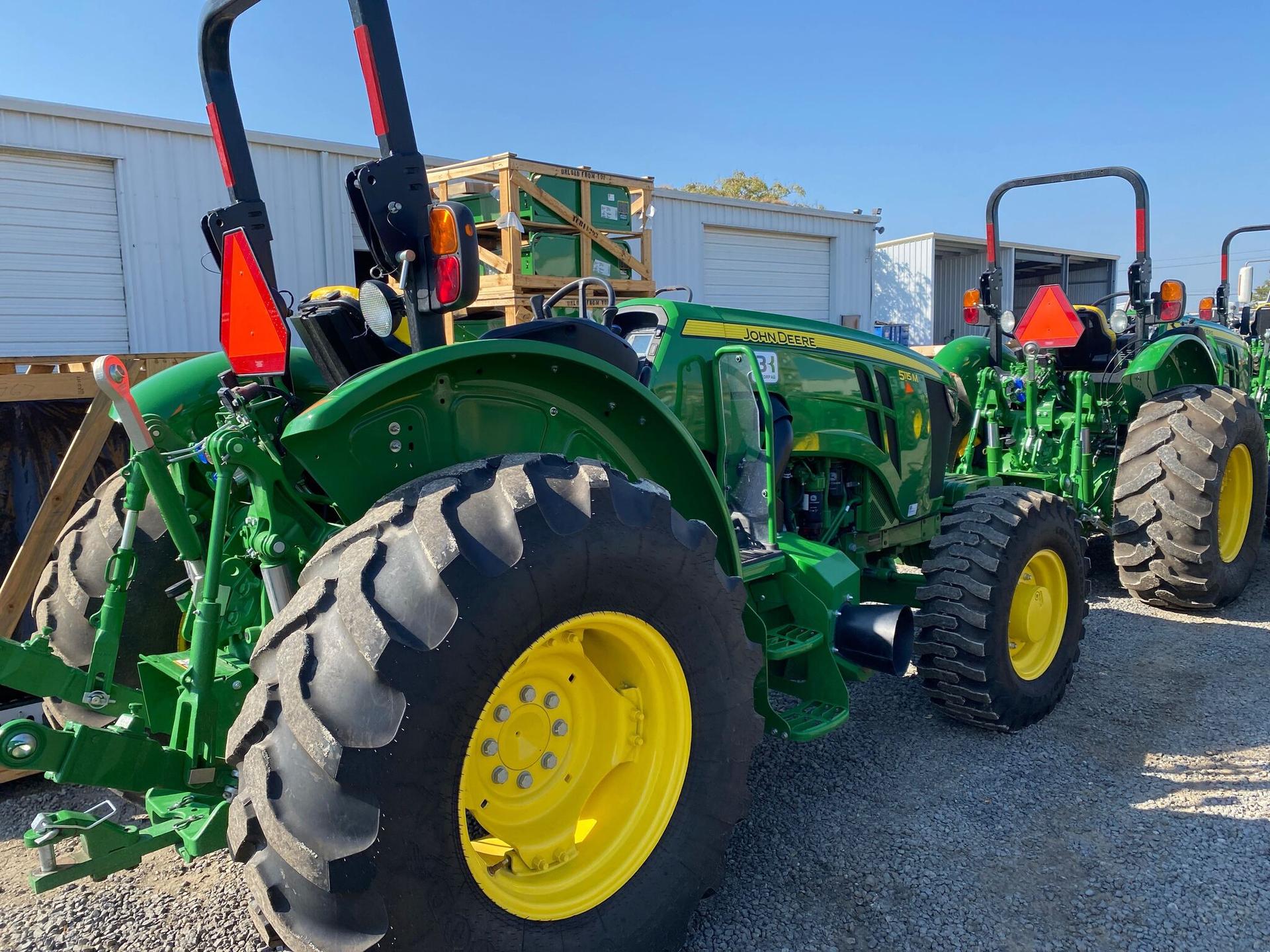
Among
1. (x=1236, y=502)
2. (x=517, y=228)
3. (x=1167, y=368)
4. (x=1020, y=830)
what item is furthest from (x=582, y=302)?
(x=1236, y=502)

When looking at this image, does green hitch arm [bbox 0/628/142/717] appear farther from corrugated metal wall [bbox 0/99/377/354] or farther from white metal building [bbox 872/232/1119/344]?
white metal building [bbox 872/232/1119/344]

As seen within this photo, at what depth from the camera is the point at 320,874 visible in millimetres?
1659

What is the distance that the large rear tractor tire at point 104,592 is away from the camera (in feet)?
9.05

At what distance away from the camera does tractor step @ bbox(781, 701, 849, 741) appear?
9.66 feet

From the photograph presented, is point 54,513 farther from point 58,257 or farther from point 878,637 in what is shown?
point 58,257

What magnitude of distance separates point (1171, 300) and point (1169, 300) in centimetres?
2

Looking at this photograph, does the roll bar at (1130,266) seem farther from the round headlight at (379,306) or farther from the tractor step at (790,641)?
the round headlight at (379,306)

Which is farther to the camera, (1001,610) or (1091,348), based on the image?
(1091,348)

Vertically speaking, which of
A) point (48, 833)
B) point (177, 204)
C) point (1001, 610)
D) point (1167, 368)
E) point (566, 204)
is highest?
point (177, 204)

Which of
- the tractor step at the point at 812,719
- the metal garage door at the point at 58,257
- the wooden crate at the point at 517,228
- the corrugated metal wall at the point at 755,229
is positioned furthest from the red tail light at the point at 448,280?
the corrugated metal wall at the point at 755,229

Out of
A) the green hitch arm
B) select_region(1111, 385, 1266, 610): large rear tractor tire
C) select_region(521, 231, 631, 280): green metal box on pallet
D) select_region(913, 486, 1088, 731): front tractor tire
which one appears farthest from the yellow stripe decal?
select_region(521, 231, 631, 280): green metal box on pallet

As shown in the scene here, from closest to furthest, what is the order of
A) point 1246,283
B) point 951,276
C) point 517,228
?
point 517,228 < point 1246,283 < point 951,276

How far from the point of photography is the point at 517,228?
266 inches

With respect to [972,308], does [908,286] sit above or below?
above
